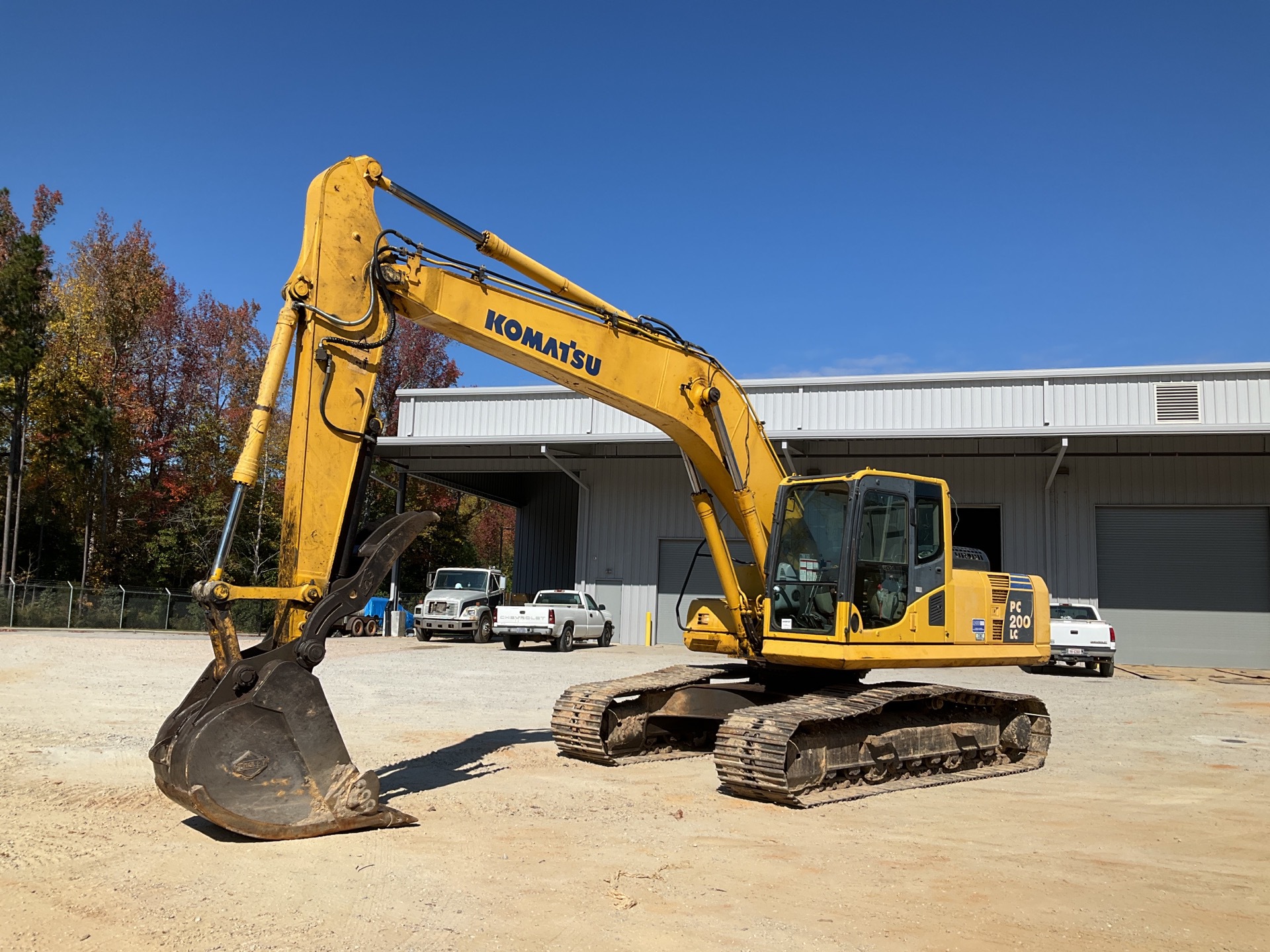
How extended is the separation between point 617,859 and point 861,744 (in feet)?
11.4

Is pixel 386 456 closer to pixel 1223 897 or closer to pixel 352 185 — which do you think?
pixel 352 185

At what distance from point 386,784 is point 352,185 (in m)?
4.82

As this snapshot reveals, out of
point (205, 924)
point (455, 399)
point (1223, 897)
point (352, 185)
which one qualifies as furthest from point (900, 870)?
point (455, 399)

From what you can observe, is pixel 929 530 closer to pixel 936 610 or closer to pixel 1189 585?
pixel 936 610

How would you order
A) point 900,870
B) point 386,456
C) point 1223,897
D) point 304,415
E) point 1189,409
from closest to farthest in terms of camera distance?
point 1223,897
point 900,870
point 304,415
point 1189,409
point 386,456

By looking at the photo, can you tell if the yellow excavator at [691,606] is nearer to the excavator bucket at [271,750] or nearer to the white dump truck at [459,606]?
the excavator bucket at [271,750]

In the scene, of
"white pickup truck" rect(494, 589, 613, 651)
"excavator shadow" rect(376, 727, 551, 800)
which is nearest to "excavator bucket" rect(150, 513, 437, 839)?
"excavator shadow" rect(376, 727, 551, 800)

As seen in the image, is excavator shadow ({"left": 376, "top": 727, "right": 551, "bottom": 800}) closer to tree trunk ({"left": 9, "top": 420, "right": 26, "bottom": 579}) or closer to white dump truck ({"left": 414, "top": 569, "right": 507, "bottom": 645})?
white dump truck ({"left": 414, "top": 569, "right": 507, "bottom": 645})

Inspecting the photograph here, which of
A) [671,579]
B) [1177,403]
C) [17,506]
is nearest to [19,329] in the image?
[17,506]

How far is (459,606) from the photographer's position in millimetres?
28312

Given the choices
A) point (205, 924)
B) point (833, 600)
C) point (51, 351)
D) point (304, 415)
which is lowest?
point (205, 924)

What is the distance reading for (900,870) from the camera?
6371 mm

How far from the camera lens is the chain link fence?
27.8m

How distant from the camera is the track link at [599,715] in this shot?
379 inches
